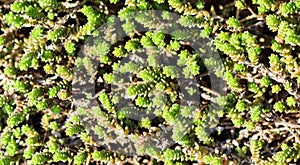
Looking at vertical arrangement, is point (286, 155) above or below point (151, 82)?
below

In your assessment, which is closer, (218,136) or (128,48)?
(128,48)

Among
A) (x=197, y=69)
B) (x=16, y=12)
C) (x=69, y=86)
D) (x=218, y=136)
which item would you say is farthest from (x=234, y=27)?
(x=16, y=12)

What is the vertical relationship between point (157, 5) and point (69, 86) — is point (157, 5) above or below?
above

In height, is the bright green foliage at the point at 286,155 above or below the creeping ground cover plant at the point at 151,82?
below

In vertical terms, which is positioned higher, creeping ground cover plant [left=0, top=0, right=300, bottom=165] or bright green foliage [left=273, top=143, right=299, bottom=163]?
creeping ground cover plant [left=0, top=0, right=300, bottom=165]

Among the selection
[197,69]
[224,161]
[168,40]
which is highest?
[168,40]

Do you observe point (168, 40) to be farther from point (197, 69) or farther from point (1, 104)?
point (1, 104)
